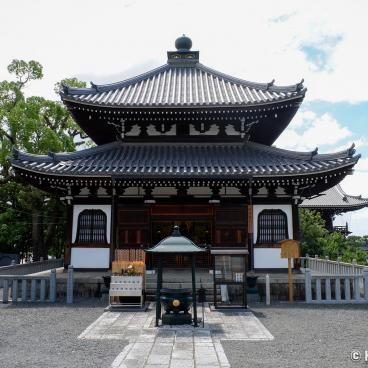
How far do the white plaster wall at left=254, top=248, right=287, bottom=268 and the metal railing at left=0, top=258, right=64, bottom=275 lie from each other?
10933 mm

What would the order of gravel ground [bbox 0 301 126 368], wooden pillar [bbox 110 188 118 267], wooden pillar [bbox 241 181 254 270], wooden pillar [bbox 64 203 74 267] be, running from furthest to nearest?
wooden pillar [bbox 64 203 74 267] < wooden pillar [bbox 110 188 118 267] < wooden pillar [bbox 241 181 254 270] < gravel ground [bbox 0 301 126 368]

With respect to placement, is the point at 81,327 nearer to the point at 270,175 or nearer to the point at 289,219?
the point at 270,175

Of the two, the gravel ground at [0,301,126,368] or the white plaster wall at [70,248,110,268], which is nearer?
the gravel ground at [0,301,126,368]

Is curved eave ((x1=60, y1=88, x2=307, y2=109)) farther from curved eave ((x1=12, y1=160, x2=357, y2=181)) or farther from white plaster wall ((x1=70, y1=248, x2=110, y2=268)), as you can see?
white plaster wall ((x1=70, y1=248, x2=110, y2=268))

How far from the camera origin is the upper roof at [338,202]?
3856cm

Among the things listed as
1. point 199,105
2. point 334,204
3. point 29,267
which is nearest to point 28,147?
point 29,267

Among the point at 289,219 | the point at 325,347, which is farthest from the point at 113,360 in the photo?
the point at 289,219

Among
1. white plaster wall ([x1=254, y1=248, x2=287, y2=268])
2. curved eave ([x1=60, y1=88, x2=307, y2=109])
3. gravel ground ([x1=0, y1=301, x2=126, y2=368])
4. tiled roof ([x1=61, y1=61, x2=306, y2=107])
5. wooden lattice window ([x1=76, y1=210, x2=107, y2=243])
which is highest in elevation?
tiled roof ([x1=61, y1=61, x2=306, y2=107])

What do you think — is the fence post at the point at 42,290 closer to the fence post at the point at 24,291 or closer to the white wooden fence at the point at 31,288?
the white wooden fence at the point at 31,288

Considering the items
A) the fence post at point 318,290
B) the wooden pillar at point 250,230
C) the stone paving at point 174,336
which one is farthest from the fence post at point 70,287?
the fence post at point 318,290

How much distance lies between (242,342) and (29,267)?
14.2 metres

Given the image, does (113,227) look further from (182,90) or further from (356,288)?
(356,288)

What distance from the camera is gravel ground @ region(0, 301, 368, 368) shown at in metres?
7.28

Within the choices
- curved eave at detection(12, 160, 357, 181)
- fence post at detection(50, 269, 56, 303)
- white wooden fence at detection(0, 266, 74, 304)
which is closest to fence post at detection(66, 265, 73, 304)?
white wooden fence at detection(0, 266, 74, 304)
